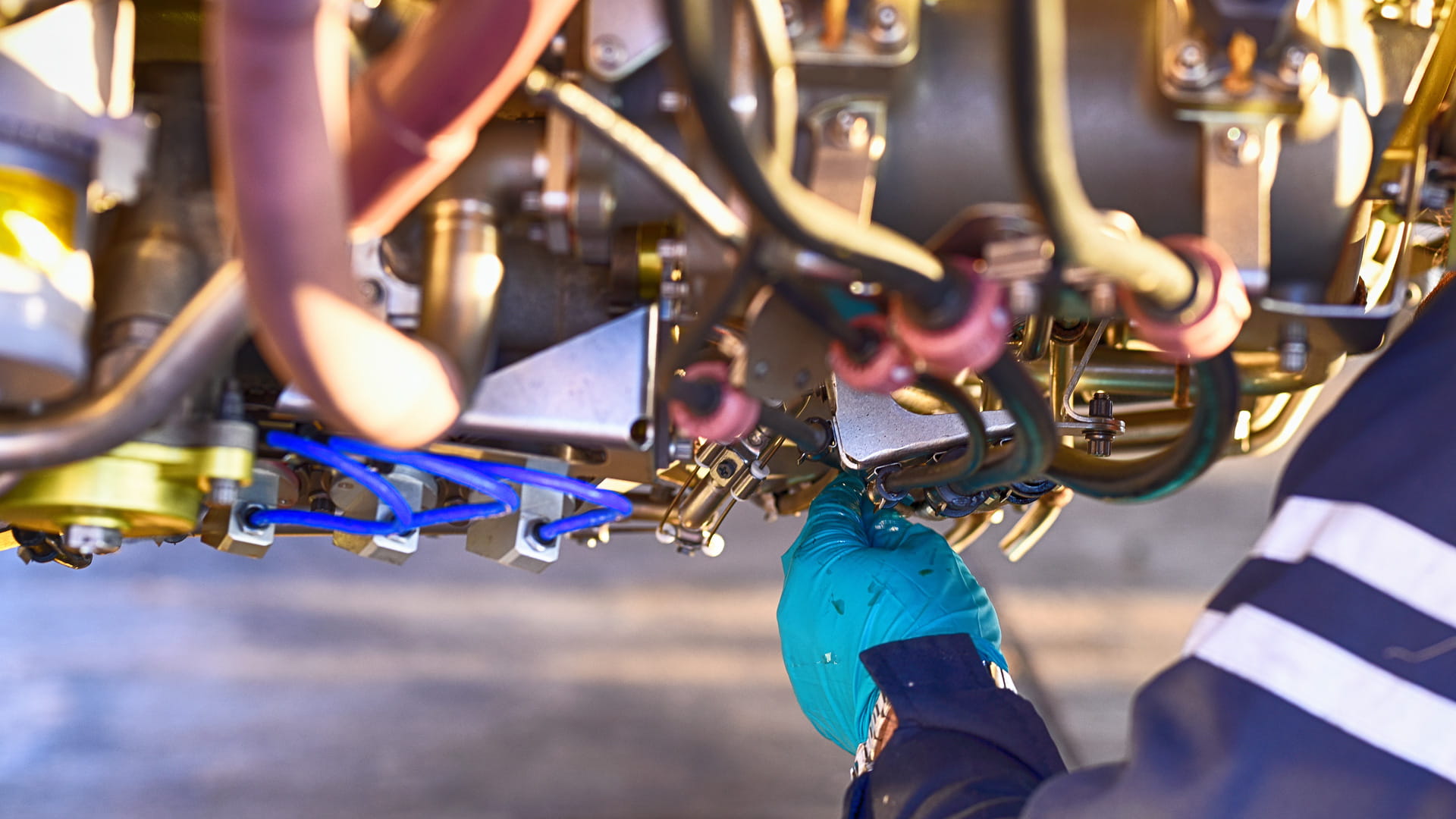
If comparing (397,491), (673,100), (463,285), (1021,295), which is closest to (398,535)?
(397,491)

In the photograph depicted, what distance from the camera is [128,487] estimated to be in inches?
24.9

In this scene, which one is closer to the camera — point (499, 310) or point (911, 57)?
point (911, 57)

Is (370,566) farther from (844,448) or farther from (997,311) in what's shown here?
(997,311)

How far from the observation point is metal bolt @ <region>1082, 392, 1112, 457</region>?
32.7 inches

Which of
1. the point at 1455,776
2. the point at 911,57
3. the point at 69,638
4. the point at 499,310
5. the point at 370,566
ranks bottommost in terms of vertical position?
the point at 69,638

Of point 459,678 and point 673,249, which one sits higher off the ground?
point 673,249

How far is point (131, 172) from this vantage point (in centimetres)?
56

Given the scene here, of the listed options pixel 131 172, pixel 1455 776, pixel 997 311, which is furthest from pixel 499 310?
pixel 1455 776

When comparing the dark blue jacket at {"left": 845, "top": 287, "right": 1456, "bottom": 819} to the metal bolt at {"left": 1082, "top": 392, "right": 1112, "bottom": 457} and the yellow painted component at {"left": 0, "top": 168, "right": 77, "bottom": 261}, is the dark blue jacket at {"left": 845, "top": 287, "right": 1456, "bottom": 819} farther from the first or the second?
the yellow painted component at {"left": 0, "top": 168, "right": 77, "bottom": 261}

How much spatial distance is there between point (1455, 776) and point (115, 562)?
9.11ft

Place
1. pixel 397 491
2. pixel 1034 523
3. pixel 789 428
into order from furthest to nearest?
pixel 1034 523 → pixel 397 491 → pixel 789 428

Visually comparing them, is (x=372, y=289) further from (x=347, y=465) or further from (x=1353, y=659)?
(x=1353, y=659)

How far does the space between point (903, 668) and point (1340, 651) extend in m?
0.41

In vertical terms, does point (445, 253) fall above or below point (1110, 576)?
above
